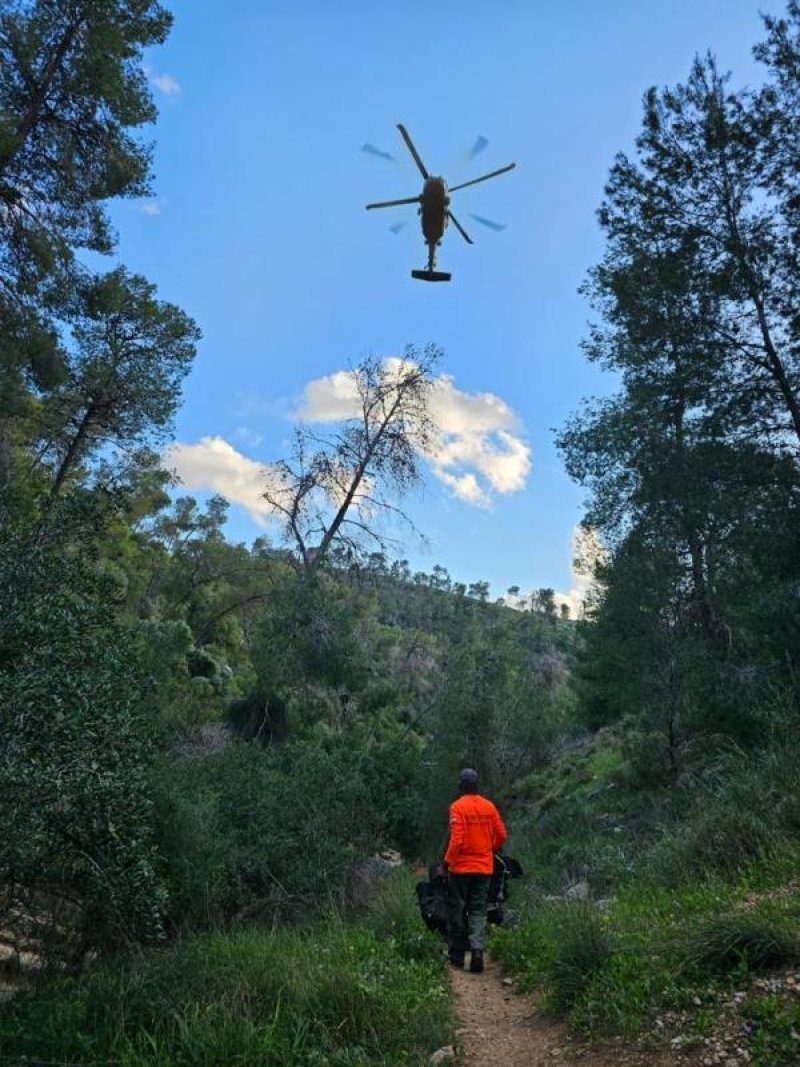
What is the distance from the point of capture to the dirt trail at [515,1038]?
157 inches

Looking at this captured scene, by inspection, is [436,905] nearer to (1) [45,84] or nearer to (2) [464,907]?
(2) [464,907]

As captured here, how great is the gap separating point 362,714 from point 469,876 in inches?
692

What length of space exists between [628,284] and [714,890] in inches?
467

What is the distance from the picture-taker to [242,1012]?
15.7 feet

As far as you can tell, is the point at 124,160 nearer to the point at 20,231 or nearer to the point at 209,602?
the point at 20,231

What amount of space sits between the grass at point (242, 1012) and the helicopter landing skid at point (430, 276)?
6.59 m

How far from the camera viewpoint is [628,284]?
14.3 m

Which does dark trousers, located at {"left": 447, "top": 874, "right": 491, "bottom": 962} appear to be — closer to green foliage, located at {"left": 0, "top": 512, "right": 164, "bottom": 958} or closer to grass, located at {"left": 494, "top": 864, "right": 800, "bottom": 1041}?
grass, located at {"left": 494, "top": 864, "right": 800, "bottom": 1041}

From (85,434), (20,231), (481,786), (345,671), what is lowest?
(481,786)

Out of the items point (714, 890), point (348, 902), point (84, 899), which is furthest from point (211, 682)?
point (714, 890)

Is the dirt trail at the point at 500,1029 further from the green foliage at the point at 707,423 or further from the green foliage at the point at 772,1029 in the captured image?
the green foliage at the point at 707,423

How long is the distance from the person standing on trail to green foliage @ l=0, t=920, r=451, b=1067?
2.52ft

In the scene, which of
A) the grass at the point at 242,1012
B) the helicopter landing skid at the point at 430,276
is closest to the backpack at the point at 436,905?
the grass at the point at 242,1012

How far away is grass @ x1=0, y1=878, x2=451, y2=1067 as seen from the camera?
14.3ft
